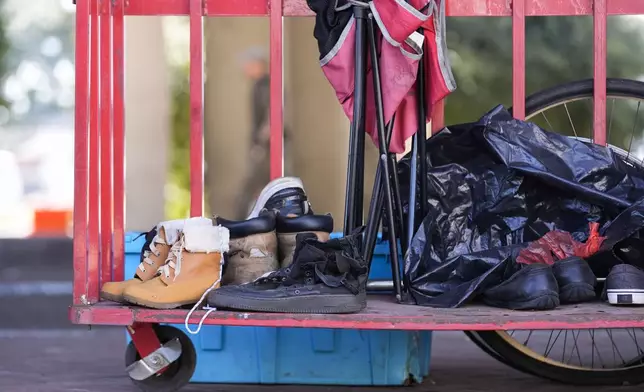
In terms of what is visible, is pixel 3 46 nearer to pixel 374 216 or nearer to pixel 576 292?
pixel 374 216

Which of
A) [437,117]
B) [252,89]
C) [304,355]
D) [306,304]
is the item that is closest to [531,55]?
[252,89]

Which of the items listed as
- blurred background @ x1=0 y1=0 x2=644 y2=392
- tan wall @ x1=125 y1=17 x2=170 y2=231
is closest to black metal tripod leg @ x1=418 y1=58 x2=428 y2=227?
blurred background @ x1=0 y1=0 x2=644 y2=392

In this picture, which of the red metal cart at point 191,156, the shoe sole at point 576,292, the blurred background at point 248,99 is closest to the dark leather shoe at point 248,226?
the red metal cart at point 191,156

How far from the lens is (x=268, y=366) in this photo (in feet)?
12.4

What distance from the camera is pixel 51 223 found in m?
13.9

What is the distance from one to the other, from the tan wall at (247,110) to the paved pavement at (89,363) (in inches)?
80.4

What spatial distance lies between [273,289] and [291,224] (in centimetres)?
43

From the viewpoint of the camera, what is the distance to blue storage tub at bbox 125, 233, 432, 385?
3756 millimetres

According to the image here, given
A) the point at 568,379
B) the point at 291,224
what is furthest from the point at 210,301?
the point at 568,379

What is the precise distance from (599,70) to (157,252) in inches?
64.2

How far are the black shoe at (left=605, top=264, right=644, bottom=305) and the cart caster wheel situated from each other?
48.4 inches

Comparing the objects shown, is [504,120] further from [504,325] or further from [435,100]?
[504,325]

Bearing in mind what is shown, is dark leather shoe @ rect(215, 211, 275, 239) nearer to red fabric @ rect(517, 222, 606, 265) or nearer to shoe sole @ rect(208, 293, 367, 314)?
shoe sole @ rect(208, 293, 367, 314)

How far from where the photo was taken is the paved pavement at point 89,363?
397 cm
